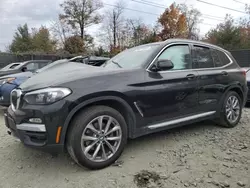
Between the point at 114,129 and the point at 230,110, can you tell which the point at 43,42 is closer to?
the point at 230,110

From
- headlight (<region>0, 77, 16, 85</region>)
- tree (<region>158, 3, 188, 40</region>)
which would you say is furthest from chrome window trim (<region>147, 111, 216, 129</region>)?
tree (<region>158, 3, 188, 40</region>)

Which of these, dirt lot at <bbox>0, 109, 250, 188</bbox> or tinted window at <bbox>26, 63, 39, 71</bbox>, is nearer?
dirt lot at <bbox>0, 109, 250, 188</bbox>

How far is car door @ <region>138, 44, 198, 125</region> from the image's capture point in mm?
3379

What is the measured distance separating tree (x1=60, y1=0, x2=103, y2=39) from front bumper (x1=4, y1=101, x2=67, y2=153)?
3196 cm

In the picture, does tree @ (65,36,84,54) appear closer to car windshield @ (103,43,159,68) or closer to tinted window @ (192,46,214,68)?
car windshield @ (103,43,159,68)

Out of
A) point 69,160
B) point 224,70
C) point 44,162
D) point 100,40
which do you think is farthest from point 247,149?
point 100,40

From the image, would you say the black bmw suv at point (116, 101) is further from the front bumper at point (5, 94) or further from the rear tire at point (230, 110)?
the front bumper at point (5, 94)

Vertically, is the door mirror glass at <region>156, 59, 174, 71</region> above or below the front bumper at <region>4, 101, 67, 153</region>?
above

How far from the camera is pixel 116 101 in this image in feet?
10.2

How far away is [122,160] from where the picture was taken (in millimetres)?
3295

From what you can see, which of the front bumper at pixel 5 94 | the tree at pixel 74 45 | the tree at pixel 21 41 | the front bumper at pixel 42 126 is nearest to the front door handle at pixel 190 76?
the front bumper at pixel 42 126

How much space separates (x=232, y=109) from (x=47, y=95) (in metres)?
3.50

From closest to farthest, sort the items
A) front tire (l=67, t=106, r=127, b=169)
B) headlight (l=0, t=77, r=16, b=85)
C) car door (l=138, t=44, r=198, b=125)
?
1. front tire (l=67, t=106, r=127, b=169)
2. car door (l=138, t=44, r=198, b=125)
3. headlight (l=0, t=77, r=16, b=85)

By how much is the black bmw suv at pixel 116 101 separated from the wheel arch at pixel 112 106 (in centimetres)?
1
